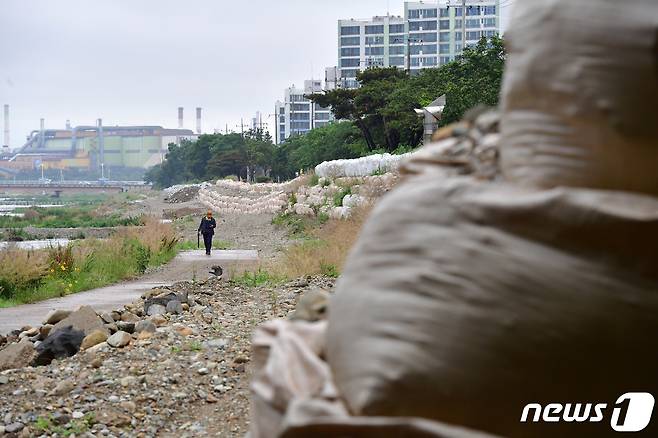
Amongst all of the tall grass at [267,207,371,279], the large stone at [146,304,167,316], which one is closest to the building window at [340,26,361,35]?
Result: the tall grass at [267,207,371,279]

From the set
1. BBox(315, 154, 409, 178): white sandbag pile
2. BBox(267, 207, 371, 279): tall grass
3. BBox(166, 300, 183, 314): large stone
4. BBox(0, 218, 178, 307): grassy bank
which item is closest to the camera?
BBox(166, 300, 183, 314): large stone

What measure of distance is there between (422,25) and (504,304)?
130m

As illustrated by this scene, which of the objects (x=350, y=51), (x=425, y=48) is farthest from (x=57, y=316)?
(x=350, y=51)

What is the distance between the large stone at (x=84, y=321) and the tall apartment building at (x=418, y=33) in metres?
114

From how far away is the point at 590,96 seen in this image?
1.87 m

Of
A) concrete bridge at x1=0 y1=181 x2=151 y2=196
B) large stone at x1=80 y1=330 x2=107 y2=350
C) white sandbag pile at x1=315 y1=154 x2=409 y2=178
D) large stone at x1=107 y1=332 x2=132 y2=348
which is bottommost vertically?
concrete bridge at x1=0 y1=181 x2=151 y2=196

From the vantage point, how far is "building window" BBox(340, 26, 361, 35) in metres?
136

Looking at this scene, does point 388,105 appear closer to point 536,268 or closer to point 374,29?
point 536,268

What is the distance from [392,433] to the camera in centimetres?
181

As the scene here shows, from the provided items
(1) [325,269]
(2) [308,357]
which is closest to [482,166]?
(2) [308,357]

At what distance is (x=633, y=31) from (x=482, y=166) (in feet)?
1.29

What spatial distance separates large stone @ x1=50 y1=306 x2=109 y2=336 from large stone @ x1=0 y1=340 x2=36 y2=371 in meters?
0.67

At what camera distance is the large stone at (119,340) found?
10078mm

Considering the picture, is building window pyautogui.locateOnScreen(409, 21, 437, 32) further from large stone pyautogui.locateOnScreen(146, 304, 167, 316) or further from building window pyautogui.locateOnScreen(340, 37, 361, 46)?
large stone pyautogui.locateOnScreen(146, 304, 167, 316)
